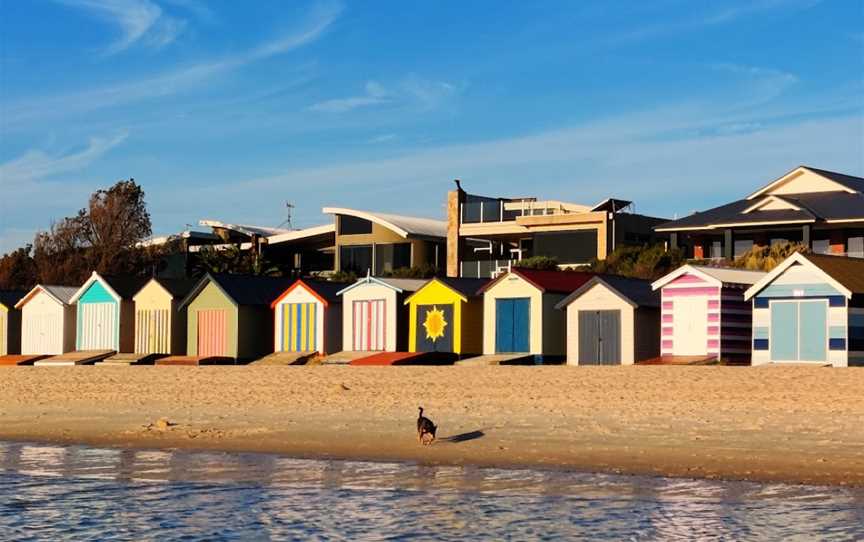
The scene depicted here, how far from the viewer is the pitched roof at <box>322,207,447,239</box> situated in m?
67.2

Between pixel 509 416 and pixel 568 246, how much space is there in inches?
1370

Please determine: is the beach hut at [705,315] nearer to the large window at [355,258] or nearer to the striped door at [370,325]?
the striped door at [370,325]

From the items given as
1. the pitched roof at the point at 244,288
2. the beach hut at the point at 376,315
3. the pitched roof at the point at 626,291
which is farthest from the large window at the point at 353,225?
the pitched roof at the point at 626,291

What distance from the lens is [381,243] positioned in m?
68.4

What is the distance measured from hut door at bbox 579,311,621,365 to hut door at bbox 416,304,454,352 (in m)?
5.34

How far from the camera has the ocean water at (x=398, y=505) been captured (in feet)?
55.0

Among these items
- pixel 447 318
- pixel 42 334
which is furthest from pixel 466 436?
pixel 42 334

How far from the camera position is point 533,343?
40.2 meters

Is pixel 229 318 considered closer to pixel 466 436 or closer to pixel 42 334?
pixel 42 334

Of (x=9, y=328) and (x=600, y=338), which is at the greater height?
(x=600, y=338)

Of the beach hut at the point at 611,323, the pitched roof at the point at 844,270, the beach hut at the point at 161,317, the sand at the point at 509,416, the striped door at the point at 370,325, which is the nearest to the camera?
the sand at the point at 509,416

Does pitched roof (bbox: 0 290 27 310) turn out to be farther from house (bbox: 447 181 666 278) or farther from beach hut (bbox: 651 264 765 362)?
beach hut (bbox: 651 264 765 362)

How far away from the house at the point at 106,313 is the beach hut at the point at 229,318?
3.59 m

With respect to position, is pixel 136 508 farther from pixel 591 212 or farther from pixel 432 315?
pixel 591 212
